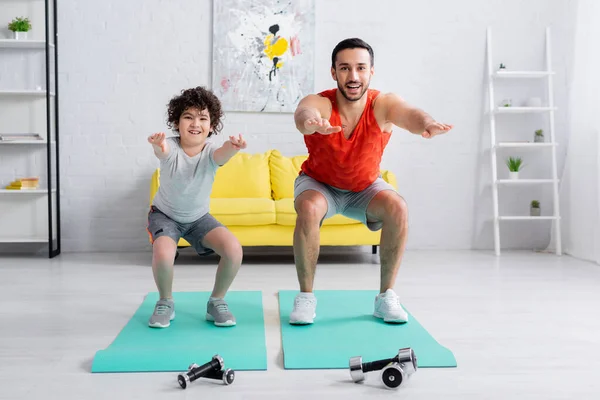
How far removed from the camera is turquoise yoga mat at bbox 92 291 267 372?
2.02 m

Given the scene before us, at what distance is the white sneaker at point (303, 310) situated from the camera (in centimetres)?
248

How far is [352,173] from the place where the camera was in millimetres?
2613

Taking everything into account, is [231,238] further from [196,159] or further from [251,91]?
[251,91]

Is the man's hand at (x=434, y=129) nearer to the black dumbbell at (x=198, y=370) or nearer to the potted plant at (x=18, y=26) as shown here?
the black dumbbell at (x=198, y=370)

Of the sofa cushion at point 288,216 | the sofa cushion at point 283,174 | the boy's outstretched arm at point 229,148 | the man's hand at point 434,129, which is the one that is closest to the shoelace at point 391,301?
the man's hand at point 434,129

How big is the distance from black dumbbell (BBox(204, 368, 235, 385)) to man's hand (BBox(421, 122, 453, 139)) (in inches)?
38.7

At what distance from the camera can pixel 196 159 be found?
257cm

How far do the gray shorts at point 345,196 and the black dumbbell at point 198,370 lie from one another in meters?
0.93

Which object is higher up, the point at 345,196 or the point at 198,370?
the point at 345,196

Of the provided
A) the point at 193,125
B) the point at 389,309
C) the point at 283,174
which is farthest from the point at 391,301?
the point at 283,174

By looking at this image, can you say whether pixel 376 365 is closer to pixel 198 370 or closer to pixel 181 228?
pixel 198 370

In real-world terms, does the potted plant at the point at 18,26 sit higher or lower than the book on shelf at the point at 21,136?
higher

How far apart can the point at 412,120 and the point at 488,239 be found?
288cm

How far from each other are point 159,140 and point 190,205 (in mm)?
300
